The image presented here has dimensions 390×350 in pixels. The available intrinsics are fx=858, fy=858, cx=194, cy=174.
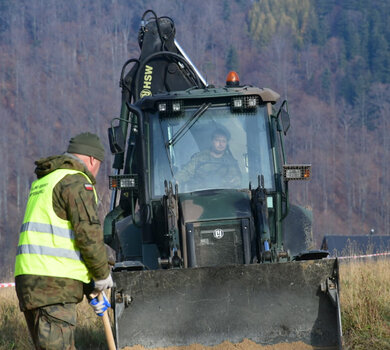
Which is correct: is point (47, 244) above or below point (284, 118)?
below

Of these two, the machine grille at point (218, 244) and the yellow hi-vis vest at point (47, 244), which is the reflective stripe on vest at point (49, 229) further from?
the machine grille at point (218, 244)

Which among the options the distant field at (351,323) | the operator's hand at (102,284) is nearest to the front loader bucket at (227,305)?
the distant field at (351,323)

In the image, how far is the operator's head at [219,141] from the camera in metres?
9.02

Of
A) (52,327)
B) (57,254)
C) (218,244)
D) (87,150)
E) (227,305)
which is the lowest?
(227,305)

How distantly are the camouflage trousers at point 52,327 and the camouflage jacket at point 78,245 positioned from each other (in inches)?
2.3

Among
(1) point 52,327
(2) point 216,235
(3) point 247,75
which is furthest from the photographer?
(3) point 247,75

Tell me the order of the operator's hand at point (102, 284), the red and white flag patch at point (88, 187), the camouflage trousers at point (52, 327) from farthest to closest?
the operator's hand at point (102, 284)
the red and white flag patch at point (88, 187)
the camouflage trousers at point (52, 327)

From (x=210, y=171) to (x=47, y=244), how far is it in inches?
147

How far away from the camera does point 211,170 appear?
8.97 metres

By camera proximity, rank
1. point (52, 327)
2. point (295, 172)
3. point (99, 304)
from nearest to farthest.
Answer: point (52, 327) → point (99, 304) → point (295, 172)

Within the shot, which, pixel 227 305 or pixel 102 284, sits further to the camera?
pixel 227 305

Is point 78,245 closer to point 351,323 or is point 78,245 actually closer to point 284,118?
point 351,323

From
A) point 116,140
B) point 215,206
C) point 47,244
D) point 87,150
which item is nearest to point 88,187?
point 87,150

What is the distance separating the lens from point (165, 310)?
732 cm
